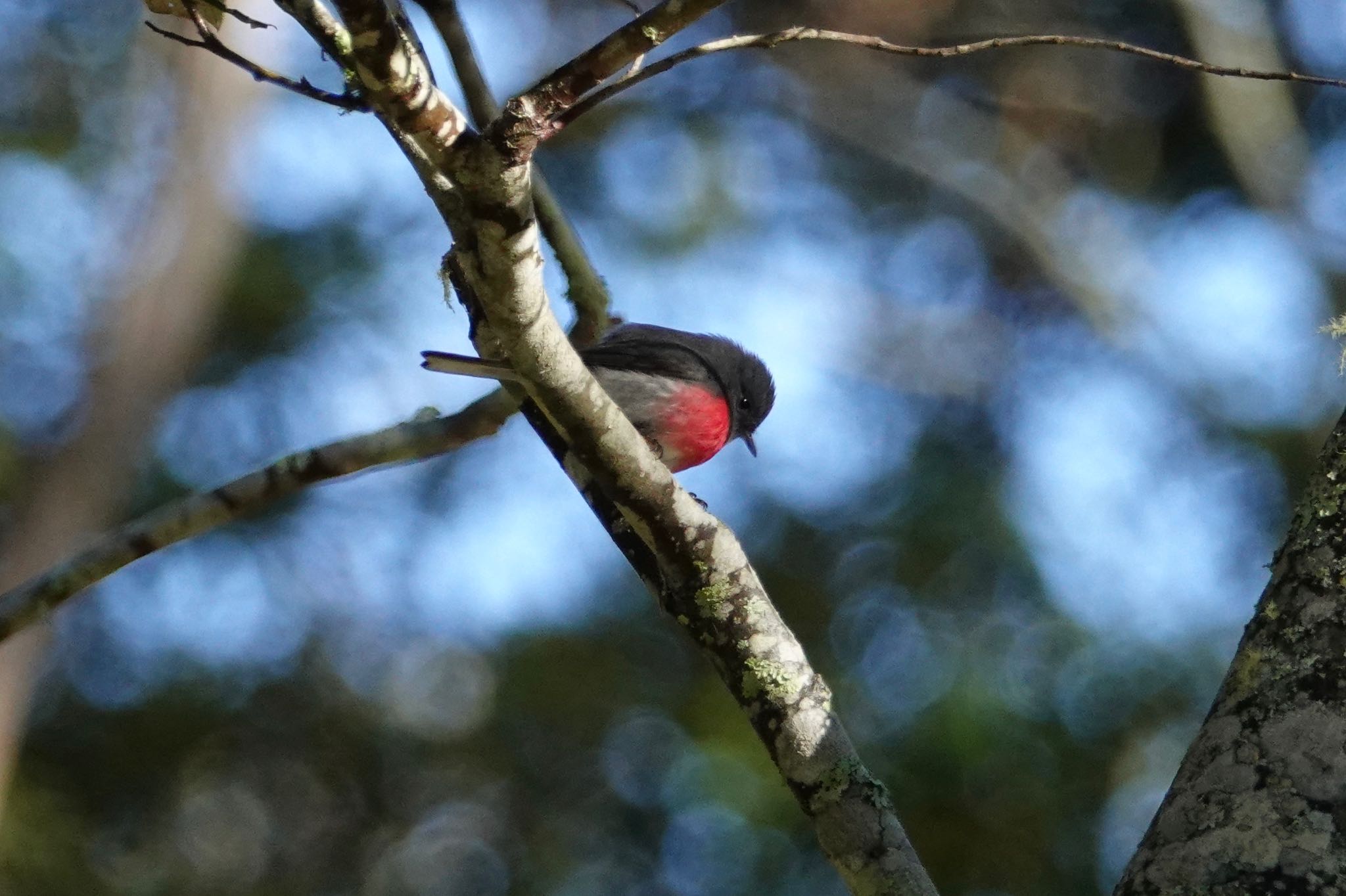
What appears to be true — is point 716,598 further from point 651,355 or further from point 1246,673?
point 651,355

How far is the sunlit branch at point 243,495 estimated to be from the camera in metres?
3.19

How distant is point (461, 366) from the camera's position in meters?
3.08

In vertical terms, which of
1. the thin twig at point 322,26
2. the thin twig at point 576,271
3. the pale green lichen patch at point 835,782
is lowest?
the pale green lichen patch at point 835,782

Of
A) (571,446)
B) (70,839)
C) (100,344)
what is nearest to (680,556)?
(571,446)

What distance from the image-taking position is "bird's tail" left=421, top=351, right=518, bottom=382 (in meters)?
3.03

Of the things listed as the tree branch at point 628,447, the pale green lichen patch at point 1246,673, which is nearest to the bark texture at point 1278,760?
the pale green lichen patch at point 1246,673

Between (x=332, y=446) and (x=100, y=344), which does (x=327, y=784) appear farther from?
(x=332, y=446)

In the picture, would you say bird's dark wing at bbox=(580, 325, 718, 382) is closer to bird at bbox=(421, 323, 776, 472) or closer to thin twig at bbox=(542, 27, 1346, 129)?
bird at bbox=(421, 323, 776, 472)

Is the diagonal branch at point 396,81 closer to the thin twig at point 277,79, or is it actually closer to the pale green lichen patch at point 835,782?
the thin twig at point 277,79

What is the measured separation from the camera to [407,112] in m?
1.99

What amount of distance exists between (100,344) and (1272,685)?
224 inches

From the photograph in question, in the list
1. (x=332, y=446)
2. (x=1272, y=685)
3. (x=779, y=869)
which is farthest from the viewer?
(x=779, y=869)

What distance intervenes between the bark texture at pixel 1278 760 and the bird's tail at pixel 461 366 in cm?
168

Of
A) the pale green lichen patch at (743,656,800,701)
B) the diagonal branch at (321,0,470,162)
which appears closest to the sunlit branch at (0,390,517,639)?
the pale green lichen patch at (743,656,800,701)
